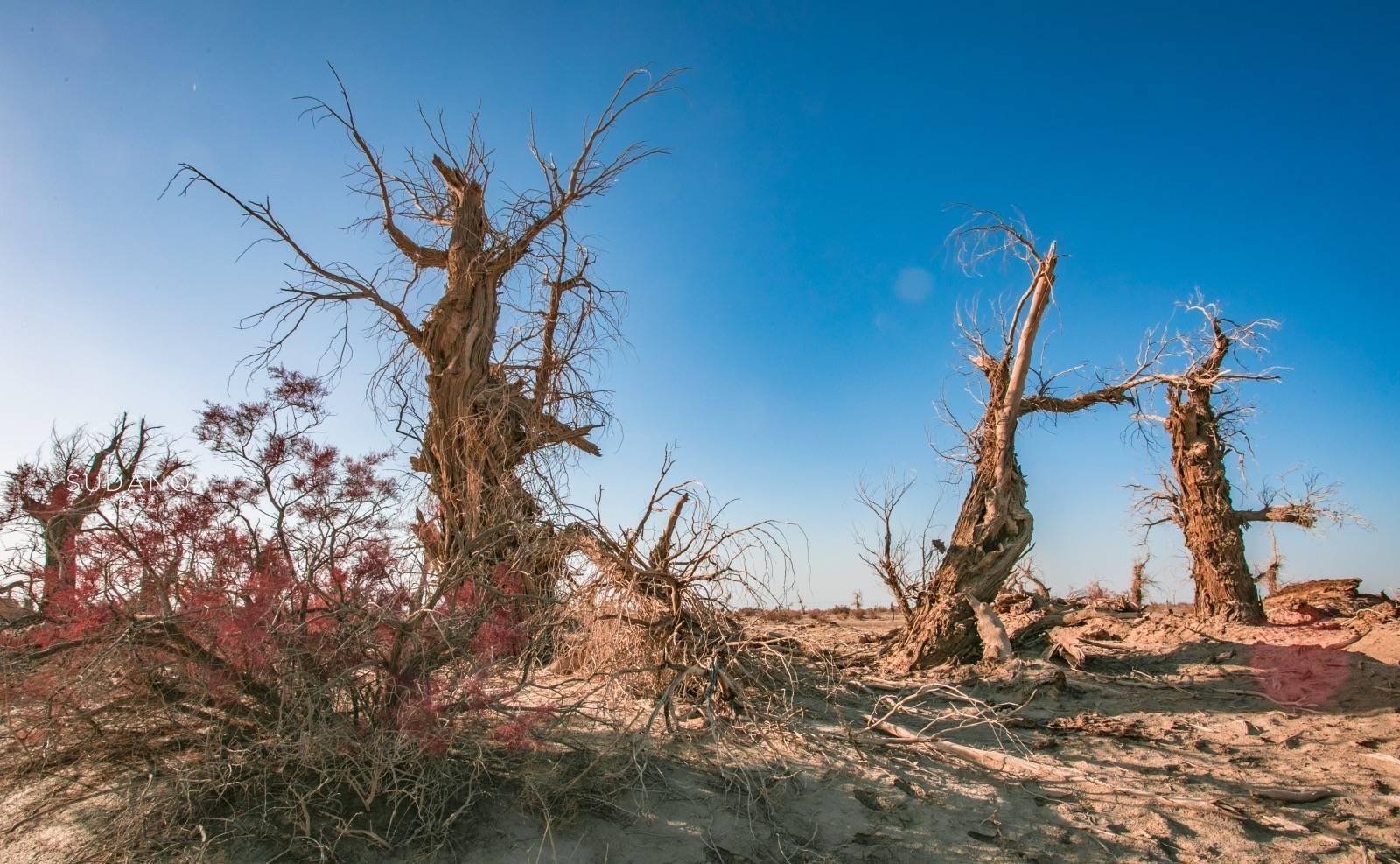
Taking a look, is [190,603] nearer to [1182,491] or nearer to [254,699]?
[254,699]

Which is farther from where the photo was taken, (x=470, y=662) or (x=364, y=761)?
(x=470, y=662)

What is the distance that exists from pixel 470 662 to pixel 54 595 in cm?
223

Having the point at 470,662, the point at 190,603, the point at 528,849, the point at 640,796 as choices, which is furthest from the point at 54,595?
the point at 640,796

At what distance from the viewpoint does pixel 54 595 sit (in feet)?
13.4

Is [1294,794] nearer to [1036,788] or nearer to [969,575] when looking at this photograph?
[1036,788]

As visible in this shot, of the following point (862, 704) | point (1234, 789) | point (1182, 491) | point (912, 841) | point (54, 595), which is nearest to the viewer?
point (54, 595)

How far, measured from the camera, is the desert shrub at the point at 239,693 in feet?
13.3

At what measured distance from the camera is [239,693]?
432 centimetres

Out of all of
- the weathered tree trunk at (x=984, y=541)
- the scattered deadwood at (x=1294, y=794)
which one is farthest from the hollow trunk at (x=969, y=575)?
the scattered deadwood at (x=1294, y=794)

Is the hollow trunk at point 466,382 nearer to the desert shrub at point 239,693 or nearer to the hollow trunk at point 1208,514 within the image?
the desert shrub at point 239,693

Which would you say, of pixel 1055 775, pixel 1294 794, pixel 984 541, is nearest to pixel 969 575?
pixel 984 541

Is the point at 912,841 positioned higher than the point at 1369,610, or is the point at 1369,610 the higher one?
the point at 1369,610

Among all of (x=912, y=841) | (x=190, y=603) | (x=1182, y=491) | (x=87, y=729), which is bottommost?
(x=912, y=841)

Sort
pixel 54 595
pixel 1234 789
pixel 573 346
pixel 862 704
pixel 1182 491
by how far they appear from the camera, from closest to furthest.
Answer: pixel 54 595, pixel 1234 789, pixel 862 704, pixel 573 346, pixel 1182 491
